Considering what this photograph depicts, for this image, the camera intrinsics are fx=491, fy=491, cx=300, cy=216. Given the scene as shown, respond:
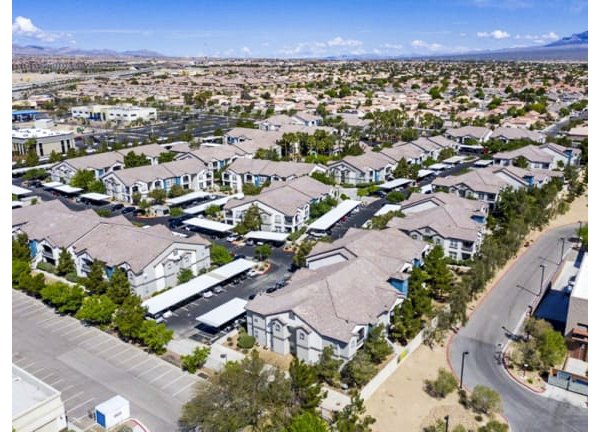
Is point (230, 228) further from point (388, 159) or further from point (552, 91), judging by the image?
point (552, 91)

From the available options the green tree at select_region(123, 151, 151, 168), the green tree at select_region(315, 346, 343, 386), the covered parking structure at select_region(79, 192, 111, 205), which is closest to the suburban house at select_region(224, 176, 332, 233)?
the covered parking structure at select_region(79, 192, 111, 205)

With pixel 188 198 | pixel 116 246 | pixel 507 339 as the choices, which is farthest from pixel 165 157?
pixel 507 339

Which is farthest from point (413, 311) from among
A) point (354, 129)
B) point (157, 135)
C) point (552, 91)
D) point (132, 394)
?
point (552, 91)

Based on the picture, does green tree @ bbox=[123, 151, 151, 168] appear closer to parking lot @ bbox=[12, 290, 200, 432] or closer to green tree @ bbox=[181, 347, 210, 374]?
parking lot @ bbox=[12, 290, 200, 432]

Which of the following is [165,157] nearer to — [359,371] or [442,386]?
[359,371]

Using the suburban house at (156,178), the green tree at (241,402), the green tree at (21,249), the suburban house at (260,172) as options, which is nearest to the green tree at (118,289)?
the green tree at (21,249)

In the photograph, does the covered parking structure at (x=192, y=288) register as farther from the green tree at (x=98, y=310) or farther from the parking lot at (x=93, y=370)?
the parking lot at (x=93, y=370)
